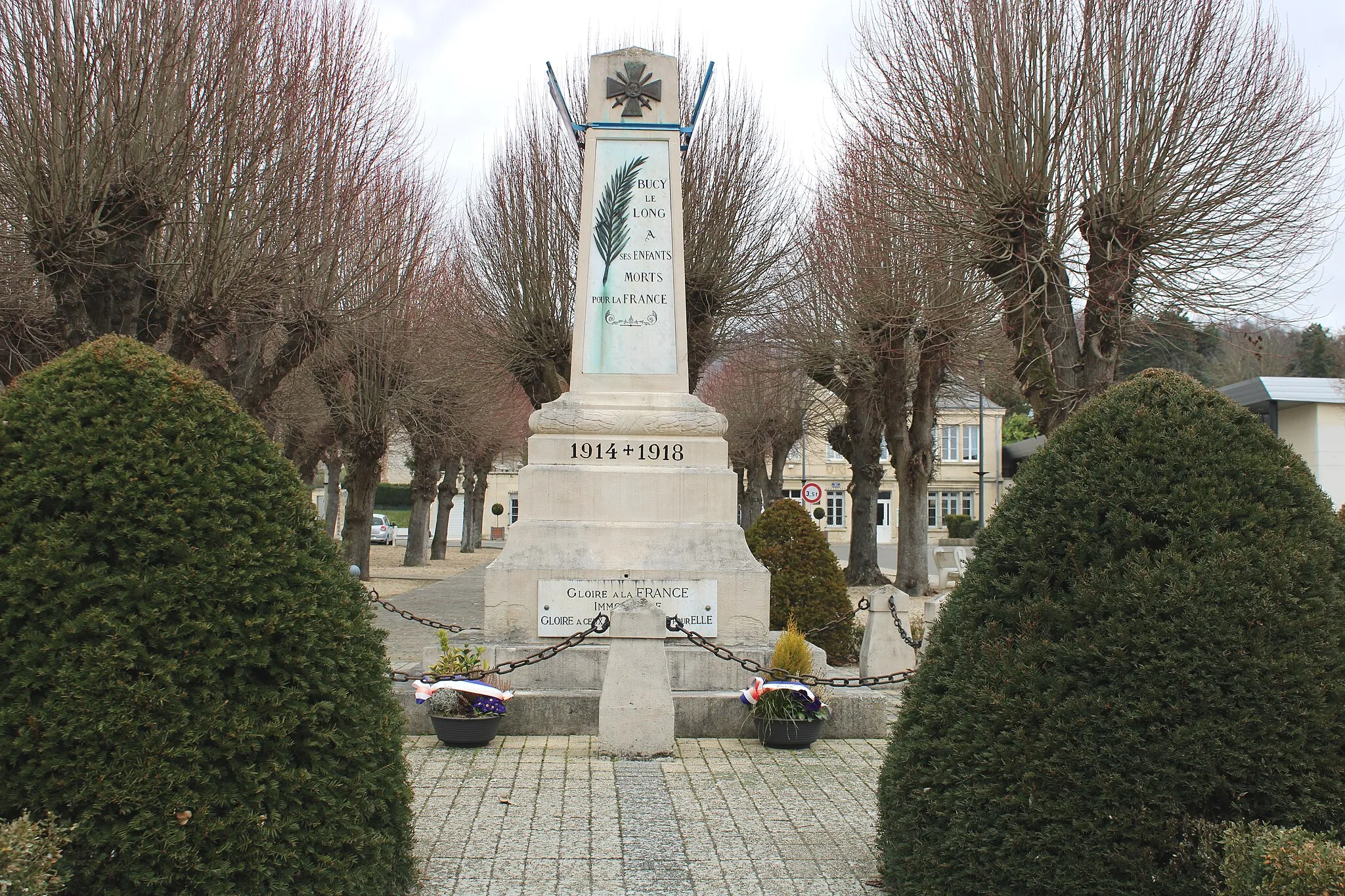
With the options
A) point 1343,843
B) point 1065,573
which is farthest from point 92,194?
point 1343,843

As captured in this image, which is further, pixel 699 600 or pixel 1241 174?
pixel 1241 174

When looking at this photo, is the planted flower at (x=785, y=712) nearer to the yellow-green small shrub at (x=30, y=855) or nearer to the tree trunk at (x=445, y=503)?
the yellow-green small shrub at (x=30, y=855)

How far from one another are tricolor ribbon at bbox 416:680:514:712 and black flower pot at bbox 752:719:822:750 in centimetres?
179

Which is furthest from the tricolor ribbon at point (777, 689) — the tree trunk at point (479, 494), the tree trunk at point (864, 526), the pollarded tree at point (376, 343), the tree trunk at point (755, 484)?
the tree trunk at point (755, 484)

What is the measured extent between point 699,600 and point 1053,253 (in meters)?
6.07

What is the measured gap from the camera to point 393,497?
2810 inches

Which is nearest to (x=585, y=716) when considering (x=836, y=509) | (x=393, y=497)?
(x=836, y=509)

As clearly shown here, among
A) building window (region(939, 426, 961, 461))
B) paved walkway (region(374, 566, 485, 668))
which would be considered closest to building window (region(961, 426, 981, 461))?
building window (region(939, 426, 961, 461))

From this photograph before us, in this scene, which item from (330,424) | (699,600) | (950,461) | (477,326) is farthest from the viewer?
(950,461)

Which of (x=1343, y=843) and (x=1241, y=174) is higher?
(x=1241, y=174)

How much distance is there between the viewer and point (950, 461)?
68.0 m

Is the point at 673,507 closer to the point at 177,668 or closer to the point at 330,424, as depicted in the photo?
the point at 177,668

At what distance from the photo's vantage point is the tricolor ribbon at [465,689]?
750cm

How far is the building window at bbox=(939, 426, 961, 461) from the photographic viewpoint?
222ft
